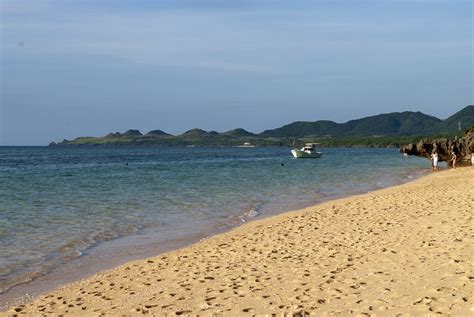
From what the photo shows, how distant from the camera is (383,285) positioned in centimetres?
819

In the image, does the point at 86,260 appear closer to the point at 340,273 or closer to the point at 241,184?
the point at 340,273

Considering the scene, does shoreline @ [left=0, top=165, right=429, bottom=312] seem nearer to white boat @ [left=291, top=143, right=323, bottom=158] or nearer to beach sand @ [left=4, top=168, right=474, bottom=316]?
beach sand @ [left=4, top=168, right=474, bottom=316]

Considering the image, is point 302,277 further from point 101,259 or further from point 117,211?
point 117,211

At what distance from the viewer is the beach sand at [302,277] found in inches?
295

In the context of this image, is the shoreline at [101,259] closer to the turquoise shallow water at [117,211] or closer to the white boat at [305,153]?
the turquoise shallow water at [117,211]

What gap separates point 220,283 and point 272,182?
2941 centimetres

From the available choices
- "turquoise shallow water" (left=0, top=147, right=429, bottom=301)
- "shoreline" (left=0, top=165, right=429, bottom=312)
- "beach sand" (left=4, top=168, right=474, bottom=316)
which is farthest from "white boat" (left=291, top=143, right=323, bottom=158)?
"beach sand" (left=4, top=168, right=474, bottom=316)

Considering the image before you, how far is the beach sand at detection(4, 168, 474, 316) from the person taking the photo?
750 centimetres

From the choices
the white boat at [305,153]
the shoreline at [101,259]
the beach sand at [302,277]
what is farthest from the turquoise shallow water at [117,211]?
the white boat at [305,153]

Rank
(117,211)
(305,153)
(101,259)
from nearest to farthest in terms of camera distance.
Answer: (101,259)
(117,211)
(305,153)

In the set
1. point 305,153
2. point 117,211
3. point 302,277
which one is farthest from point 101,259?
point 305,153

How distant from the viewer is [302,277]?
9195 mm

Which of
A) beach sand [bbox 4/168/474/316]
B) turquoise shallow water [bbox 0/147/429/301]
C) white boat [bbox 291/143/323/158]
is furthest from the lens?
white boat [bbox 291/143/323/158]

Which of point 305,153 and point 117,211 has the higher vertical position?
point 305,153
